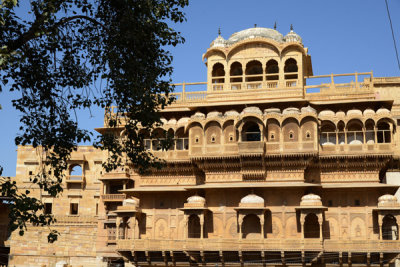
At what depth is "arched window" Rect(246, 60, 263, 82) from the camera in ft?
109

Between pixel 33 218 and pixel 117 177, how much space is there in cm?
2194

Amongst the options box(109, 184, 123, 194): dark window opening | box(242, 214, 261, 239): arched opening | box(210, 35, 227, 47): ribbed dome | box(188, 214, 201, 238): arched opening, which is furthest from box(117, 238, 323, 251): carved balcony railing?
box(210, 35, 227, 47): ribbed dome

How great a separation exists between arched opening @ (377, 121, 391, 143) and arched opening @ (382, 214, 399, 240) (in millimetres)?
3916

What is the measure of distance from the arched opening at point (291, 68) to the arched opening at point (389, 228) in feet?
29.9

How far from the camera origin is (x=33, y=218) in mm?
13109

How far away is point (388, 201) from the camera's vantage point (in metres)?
27.3

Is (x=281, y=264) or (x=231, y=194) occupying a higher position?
(x=231, y=194)

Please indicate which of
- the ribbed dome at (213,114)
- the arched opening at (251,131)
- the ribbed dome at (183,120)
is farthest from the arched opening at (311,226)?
the ribbed dome at (183,120)

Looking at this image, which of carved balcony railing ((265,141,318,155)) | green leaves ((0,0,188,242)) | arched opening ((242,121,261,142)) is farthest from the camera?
arched opening ((242,121,261,142))

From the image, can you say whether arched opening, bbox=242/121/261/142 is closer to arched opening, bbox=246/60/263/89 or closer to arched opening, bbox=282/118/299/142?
arched opening, bbox=282/118/299/142

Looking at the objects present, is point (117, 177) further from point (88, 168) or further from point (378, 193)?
point (378, 193)

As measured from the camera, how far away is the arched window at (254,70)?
33156 millimetres

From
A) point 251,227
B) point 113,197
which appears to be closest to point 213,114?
point 251,227

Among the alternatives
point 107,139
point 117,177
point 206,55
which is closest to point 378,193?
point 206,55
